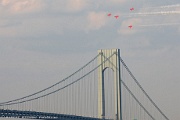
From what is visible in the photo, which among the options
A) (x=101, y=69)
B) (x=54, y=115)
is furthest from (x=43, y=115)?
(x=101, y=69)

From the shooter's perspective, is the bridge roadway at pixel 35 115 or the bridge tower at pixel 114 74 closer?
the bridge roadway at pixel 35 115

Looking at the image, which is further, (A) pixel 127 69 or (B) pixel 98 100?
(A) pixel 127 69

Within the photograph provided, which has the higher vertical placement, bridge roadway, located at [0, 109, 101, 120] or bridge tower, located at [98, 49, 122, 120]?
bridge tower, located at [98, 49, 122, 120]

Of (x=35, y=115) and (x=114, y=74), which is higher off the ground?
(x=114, y=74)

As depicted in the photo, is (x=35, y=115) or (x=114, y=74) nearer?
(x=35, y=115)

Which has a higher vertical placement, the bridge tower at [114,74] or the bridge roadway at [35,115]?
the bridge tower at [114,74]

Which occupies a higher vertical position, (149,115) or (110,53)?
(110,53)

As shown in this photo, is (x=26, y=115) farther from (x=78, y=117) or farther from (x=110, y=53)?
(x=110, y=53)

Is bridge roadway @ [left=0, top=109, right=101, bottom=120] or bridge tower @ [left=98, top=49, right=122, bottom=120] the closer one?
bridge roadway @ [left=0, top=109, right=101, bottom=120]
